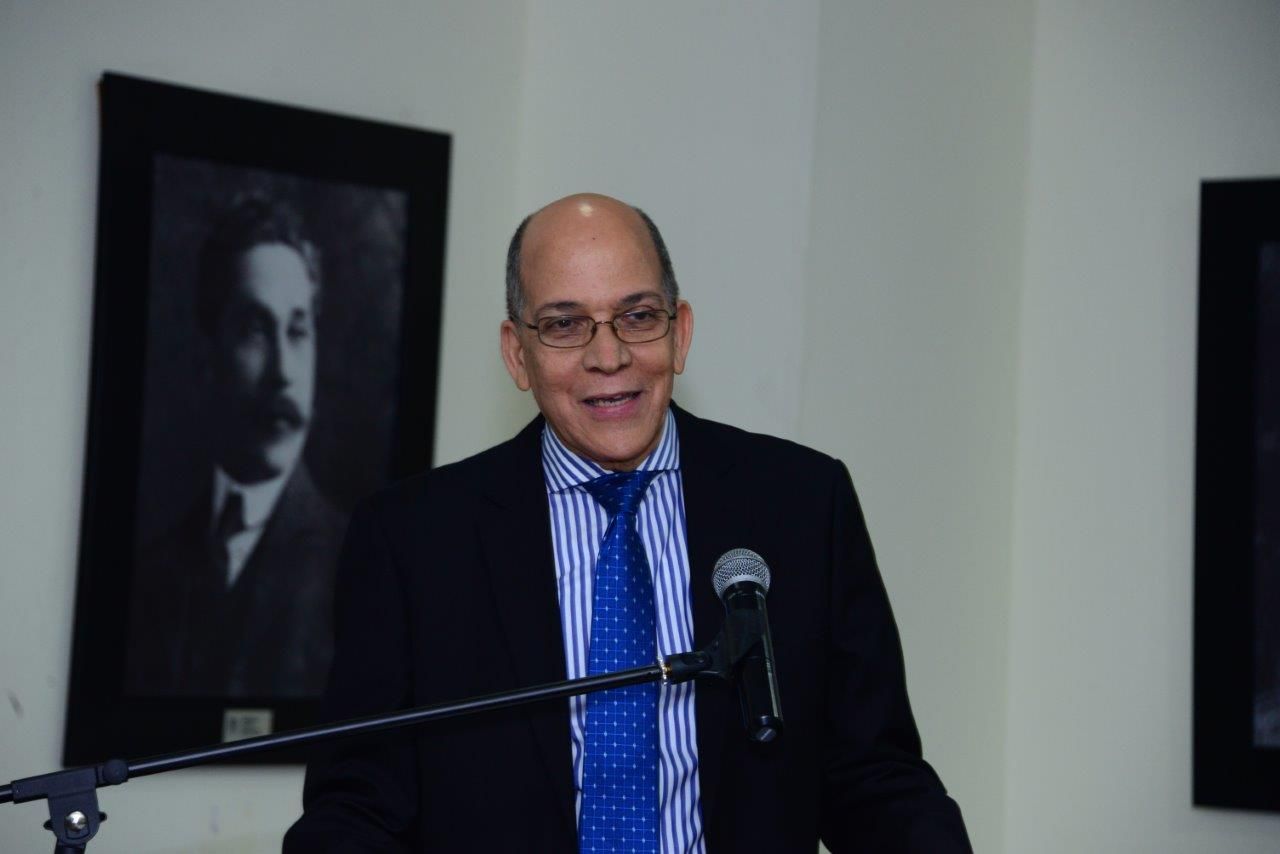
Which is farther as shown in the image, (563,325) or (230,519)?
(230,519)

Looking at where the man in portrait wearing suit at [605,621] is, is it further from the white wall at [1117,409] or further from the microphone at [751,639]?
the white wall at [1117,409]

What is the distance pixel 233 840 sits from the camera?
3.19m

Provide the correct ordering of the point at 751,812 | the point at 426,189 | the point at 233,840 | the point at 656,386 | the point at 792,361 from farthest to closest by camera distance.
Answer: the point at 426,189
the point at 233,840
the point at 792,361
the point at 656,386
the point at 751,812

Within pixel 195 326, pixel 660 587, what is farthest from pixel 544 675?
pixel 195 326

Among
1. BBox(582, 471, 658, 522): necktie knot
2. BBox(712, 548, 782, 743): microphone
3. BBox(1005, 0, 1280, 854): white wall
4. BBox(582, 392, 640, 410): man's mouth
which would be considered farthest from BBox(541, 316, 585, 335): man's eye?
BBox(1005, 0, 1280, 854): white wall

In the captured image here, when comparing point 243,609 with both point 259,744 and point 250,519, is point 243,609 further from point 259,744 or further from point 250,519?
point 259,744

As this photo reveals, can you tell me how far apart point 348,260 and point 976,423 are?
4.71 ft

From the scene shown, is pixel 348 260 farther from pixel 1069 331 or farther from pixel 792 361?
pixel 1069 331

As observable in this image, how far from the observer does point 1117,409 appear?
329cm

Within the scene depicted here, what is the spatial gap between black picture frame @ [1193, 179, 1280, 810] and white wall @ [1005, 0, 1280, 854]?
0.18 ft

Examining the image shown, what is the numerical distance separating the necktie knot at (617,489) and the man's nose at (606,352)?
19 centimetres

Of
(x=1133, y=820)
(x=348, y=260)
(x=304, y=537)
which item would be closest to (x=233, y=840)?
(x=304, y=537)

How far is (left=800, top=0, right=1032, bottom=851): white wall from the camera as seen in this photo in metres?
3.06

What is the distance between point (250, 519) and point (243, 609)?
0.19 m
